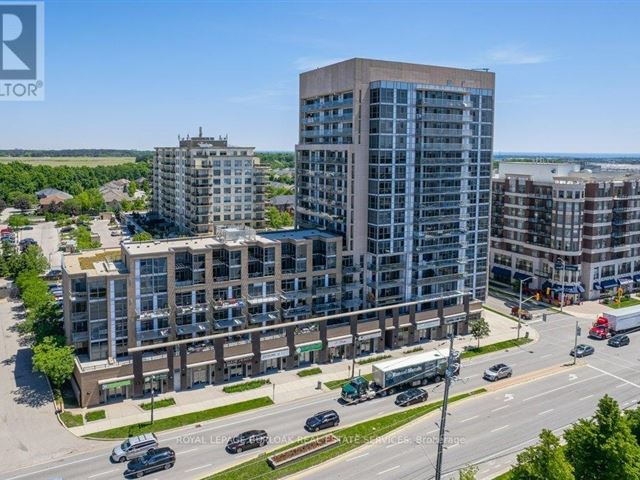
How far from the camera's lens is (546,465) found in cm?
3569

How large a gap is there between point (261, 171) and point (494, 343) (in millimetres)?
78541

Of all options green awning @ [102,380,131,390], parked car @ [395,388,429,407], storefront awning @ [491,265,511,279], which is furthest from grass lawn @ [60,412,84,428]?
storefront awning @ [491,265,511,279]

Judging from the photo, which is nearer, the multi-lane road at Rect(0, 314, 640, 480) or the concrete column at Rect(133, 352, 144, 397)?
the multi-lane road at Rect(0, 314, 640, 480)

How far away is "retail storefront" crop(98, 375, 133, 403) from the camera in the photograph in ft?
192

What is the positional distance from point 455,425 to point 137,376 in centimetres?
3454

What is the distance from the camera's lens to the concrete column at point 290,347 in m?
69.1

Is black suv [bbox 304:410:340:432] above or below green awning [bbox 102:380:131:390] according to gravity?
below

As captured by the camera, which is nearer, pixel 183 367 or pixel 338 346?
pixel 183 367

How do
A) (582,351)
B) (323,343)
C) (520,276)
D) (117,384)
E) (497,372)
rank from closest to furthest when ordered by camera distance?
(117,384)
(497,372)
(323,343)
(582,351)
(520,276)

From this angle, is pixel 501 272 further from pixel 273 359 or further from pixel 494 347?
pixel 273 359

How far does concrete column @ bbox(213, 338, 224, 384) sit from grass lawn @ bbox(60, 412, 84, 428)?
15249 mm

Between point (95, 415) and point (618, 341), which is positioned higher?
point (618, 341)

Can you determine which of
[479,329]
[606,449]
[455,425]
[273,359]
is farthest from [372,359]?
[606,449]

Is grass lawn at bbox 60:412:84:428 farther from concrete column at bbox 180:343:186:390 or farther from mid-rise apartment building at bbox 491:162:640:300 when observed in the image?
mid-rise apartment building at bbox 491:162:640:300
